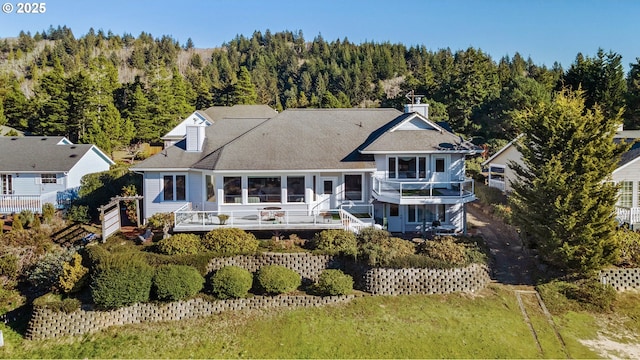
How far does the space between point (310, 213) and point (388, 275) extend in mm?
5416

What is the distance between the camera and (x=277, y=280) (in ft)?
49.7

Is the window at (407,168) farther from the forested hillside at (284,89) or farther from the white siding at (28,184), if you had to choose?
the white siding at (28,184)

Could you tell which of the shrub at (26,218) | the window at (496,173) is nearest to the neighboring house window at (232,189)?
the shrub at (26,218)

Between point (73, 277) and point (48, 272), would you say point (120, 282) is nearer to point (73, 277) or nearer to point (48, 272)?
point (73, 277)

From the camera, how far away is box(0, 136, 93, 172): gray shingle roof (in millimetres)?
25766

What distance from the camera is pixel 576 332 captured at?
44.8 feet

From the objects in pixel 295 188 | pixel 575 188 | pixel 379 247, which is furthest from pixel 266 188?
pixel 575 188

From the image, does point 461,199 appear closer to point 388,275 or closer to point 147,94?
point 388,275

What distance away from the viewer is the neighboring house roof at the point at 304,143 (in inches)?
806

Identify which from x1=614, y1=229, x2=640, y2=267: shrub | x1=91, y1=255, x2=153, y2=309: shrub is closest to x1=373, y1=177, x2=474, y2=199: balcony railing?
x1=614, y1=229, x2=640, y2=267: shrub

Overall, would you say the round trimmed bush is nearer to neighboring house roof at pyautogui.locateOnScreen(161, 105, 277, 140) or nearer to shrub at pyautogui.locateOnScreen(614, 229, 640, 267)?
shrub at pyautogui.locateOnScreen(614, 229, 640, 267)

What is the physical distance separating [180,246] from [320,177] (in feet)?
26.6

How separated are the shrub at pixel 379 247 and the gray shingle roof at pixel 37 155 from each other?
69.0ft

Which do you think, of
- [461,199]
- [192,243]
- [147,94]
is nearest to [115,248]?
[192,243]
